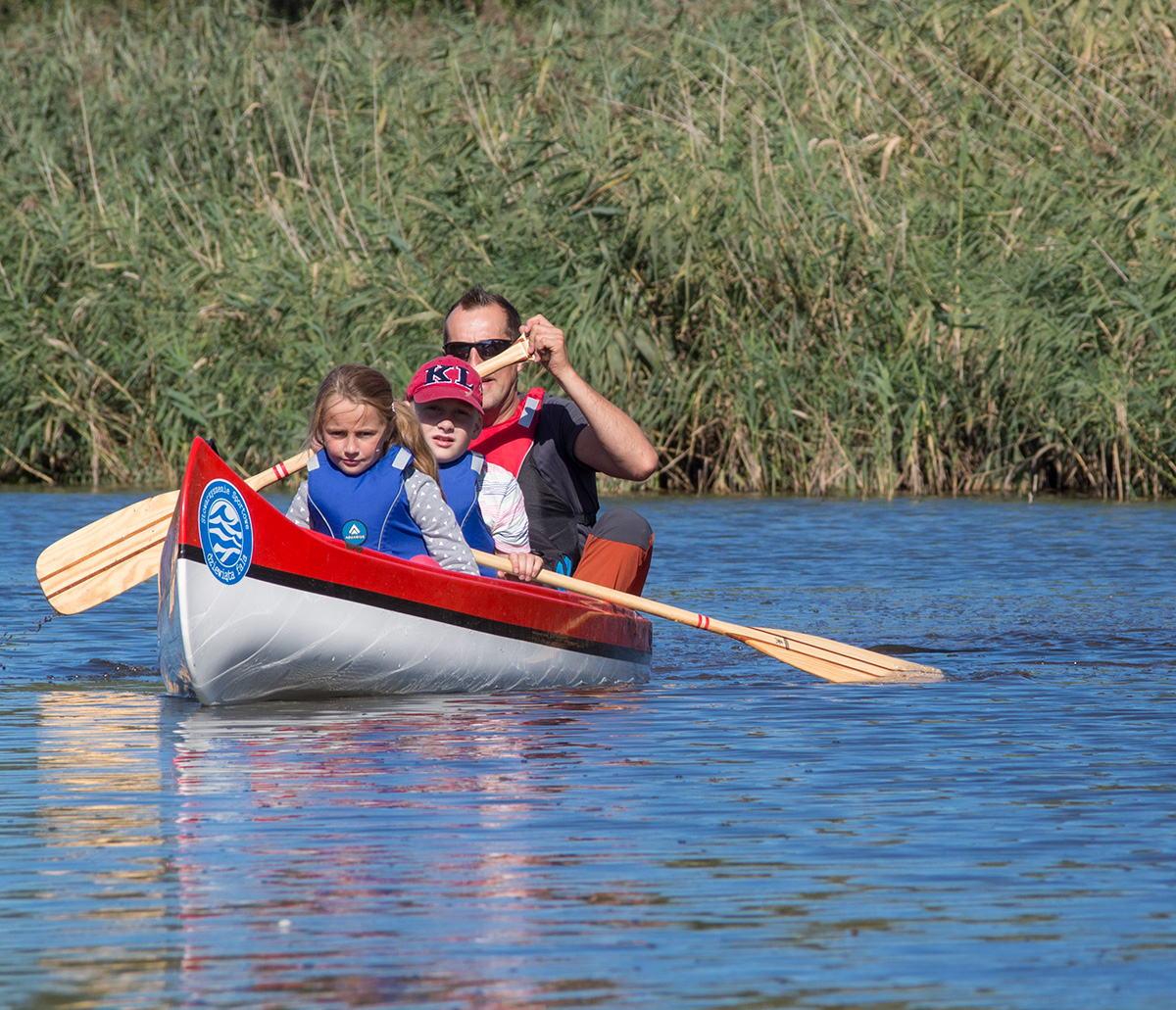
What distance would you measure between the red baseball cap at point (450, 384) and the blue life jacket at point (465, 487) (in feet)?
0.50

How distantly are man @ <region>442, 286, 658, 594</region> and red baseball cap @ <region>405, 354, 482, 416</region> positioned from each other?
0.96 feet

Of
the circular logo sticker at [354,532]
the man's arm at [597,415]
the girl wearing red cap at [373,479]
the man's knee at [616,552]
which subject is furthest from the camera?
the man's knee at [616,552]

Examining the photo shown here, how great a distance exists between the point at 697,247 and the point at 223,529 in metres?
6.57

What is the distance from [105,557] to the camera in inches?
272

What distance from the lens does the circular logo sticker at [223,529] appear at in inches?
210

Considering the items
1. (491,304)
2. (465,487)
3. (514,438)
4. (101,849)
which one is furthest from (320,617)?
(101,849)

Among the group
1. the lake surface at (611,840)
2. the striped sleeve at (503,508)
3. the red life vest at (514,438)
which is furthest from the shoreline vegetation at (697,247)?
the striped sleeve at (503,508)

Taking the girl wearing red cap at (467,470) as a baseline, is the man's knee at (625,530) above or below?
below

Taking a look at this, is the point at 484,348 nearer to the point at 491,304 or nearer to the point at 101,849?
the point at 491,304

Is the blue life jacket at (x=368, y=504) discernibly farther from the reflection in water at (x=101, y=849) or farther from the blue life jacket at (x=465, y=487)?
the reflection in water at (x=101, y=849)

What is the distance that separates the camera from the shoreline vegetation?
11.4 m

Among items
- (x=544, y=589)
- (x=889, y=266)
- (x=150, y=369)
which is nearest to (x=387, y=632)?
(x=544, y=589)

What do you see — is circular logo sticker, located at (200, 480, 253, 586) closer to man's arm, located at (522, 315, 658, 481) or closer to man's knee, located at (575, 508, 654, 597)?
man's arm, located at (522, 315, 658, 481)

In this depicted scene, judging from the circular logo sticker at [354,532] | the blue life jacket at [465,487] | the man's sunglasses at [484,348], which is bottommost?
the circular logo sticker at [354,532]
